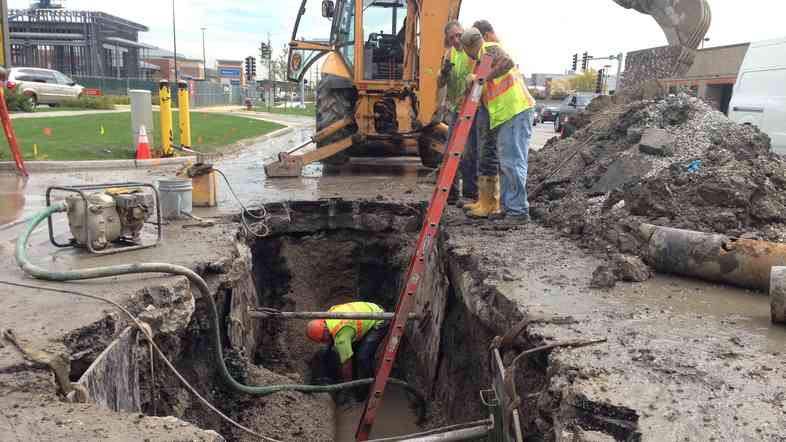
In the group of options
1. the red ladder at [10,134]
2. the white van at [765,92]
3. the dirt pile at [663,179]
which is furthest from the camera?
the red ladder at [10,134]

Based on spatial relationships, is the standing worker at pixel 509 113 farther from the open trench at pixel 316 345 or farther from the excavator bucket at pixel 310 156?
the excavator bucket at pixel 310 156

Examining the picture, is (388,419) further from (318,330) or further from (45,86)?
(45,86)

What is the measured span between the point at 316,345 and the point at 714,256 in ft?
13.3

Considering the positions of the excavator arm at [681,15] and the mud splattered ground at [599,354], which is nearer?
the mud splattered ground at [599,354]

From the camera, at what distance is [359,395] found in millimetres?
5422

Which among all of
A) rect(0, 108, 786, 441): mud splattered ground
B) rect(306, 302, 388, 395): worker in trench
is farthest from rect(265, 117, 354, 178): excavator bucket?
rect(0, 108, 786, 441): mud splattered ground

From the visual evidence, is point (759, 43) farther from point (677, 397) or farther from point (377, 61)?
point (677, 397)

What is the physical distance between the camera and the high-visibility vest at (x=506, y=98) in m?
4.95

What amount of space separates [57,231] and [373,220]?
9.82 feet

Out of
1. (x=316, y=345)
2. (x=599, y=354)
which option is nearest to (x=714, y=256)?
(x=599, y=354)

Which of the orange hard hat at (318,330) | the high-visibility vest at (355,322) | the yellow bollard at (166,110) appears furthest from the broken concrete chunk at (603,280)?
the yellow bollard at (166,110)

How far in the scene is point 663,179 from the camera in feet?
15.8

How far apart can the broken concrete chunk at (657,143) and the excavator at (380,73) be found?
2661 millimetres

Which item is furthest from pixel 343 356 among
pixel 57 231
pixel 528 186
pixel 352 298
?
pixel 528 186
